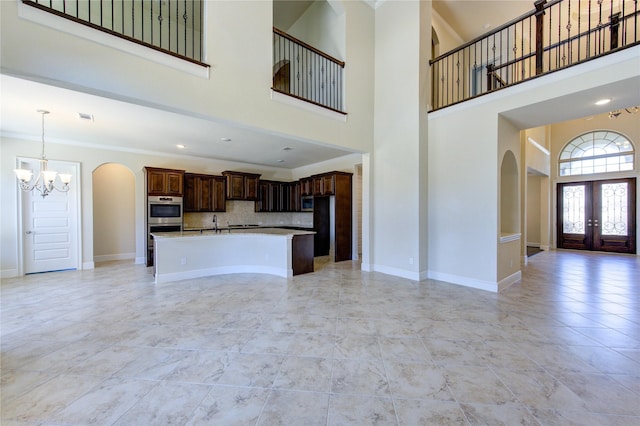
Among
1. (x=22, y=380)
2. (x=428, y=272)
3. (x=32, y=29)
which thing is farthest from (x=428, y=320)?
(x=32, y=29)

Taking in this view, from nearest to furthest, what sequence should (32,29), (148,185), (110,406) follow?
(110,406), (32,29), (148,185)

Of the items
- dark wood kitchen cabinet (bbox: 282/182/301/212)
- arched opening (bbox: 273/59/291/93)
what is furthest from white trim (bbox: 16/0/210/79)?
dark wood kitchen cabinet (bbox: 282/182/301/212)

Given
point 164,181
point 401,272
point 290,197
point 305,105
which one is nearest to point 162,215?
point 164,181

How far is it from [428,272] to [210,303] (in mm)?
3793

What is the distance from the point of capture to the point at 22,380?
196 centimetres

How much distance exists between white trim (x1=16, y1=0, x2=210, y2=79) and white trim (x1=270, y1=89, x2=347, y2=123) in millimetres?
1010

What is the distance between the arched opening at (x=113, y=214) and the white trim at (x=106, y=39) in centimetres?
519

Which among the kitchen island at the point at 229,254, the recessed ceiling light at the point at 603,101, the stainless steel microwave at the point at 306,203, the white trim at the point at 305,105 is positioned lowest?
the kitchen island at the point at 229,254

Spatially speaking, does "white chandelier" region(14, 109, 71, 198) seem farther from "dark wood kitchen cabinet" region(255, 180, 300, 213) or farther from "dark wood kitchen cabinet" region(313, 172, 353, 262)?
"dark wood kitchen cabinet" region(313, 172, 353, 262)

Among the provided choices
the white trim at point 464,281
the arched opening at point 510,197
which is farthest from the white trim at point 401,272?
the arched opening at point 510,197

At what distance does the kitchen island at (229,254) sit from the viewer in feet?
15.2

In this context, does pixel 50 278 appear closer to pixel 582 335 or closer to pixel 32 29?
pixel 32 29

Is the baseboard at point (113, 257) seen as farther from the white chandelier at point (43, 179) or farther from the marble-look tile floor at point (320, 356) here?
the marble-look tile floor at point (320, 356)

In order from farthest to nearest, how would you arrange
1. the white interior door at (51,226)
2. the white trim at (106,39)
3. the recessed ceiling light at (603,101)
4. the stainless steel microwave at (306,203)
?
the stainless steel microwave at (306,203) → the white interior door at (51,226) → the recessed ceiling light at (603,101) → the white trim at (106,39)
